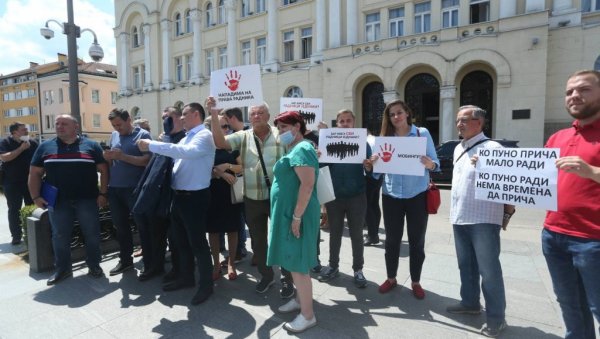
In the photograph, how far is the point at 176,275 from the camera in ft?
14.3

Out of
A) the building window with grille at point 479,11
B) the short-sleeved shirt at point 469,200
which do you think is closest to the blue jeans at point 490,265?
the short-sleeved shirt at point 469,200

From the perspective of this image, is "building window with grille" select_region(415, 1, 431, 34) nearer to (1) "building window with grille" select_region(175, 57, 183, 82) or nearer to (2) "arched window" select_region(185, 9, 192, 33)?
(2) "arched window" select_region(185, 9, 192, 33)

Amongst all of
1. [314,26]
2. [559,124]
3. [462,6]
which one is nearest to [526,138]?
[559,124]

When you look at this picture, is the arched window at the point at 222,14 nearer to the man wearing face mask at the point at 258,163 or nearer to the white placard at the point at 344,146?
the man wearing face mask at the point at 258,163

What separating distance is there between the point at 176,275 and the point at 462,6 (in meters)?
18.3

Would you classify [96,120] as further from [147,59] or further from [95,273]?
[95,273]

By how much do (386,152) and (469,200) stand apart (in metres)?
0.99

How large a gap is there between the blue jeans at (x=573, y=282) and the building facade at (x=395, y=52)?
15270 millimetres

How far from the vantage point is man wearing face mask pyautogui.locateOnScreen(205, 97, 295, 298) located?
3730 millimetres

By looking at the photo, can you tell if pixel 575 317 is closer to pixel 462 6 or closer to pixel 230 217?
pixel 230 217

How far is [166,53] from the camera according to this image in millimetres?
28375

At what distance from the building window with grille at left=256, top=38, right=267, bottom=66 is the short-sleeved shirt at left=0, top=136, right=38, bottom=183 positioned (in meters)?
19.5

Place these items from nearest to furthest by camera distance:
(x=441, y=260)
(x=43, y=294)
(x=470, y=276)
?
1. (x=470, y=276)
2. (x=43, y=294)
3. (x=441, y=260)

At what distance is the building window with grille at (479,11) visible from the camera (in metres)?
17.0
